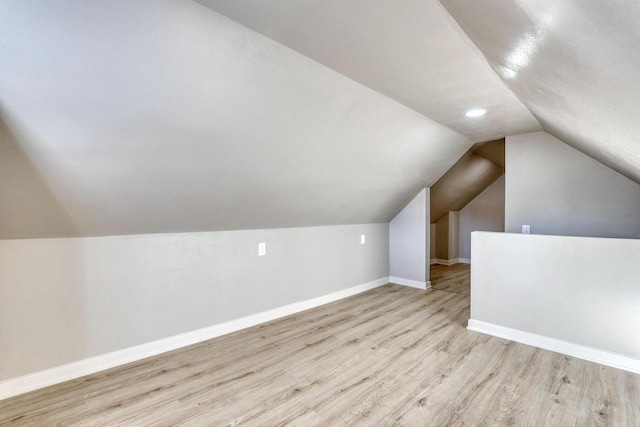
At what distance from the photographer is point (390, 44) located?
1.64m

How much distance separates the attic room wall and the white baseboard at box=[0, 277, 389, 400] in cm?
276

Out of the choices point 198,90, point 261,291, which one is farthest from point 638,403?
point 198,90

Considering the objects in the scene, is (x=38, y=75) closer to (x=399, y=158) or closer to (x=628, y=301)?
(x=399, y=158)

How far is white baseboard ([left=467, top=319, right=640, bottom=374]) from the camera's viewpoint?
7.64ft

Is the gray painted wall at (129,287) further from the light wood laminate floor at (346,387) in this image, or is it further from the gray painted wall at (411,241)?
the gray painted wall at (411,241)

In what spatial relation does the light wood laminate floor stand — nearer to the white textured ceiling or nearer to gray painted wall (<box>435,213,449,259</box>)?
the white textured ceiling

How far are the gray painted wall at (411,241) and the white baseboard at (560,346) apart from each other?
4.98 feet

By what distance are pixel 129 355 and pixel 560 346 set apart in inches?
135

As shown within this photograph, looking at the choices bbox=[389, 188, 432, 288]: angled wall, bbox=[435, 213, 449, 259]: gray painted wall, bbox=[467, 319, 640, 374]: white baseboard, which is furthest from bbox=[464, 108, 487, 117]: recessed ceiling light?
bbox=[435, 213, 449, 259]: gray painted wall

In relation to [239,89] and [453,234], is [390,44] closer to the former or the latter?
[239,89]

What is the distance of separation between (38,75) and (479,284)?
3.47 meters

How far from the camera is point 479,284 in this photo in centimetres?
308

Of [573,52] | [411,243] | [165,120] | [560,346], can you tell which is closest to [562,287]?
[560,346]

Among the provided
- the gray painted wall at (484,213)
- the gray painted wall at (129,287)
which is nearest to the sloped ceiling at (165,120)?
the gray painted wall at (129,287)
